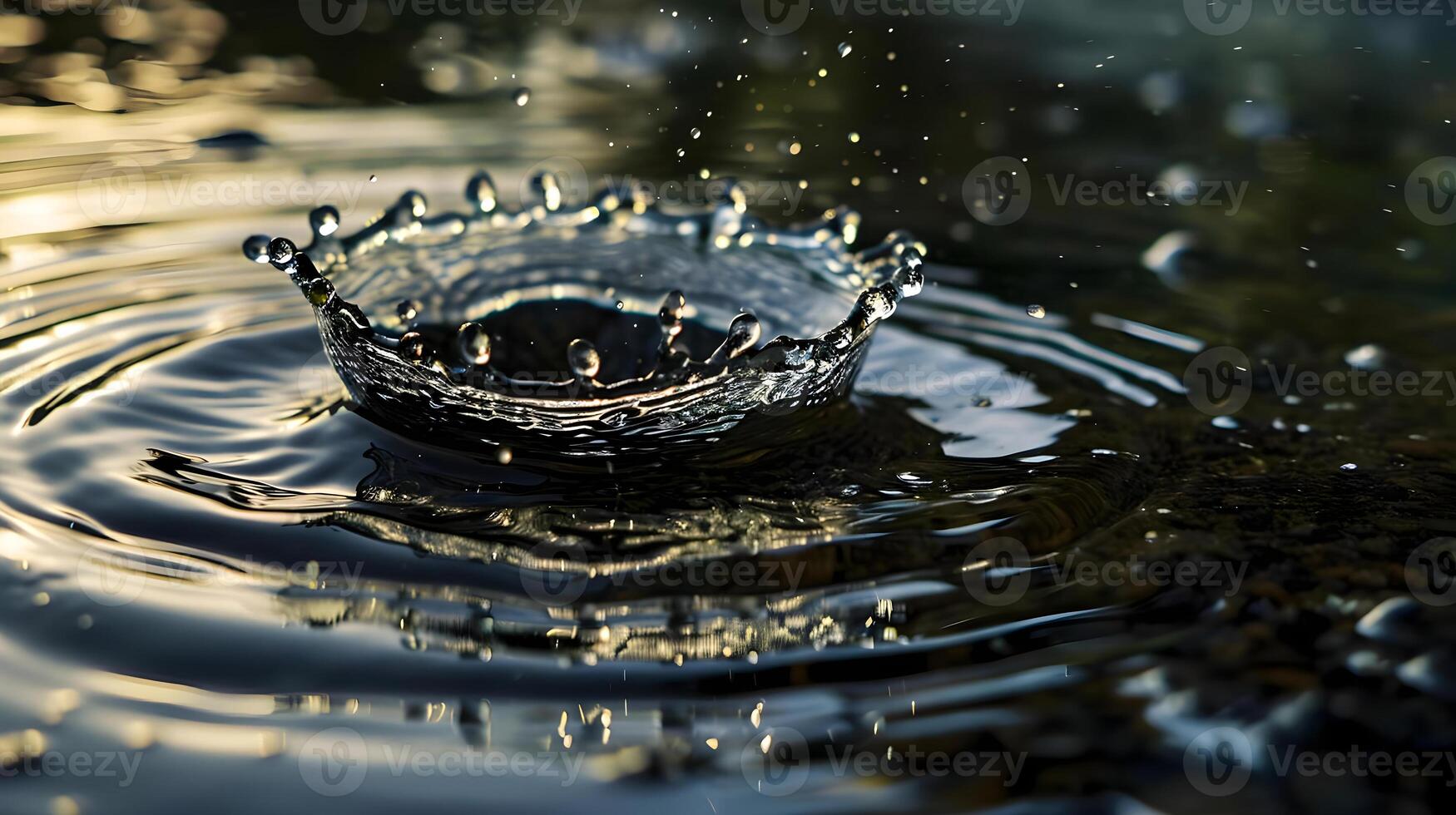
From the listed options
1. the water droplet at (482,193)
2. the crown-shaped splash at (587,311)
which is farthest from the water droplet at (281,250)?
the water droplet at (482,193)

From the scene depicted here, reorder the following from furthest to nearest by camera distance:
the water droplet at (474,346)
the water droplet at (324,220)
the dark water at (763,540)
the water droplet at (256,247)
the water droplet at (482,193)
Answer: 1. the water droplet at (482,193)
2. the water droplet at (324,220)
3. the water droplet at (256,247)
4. the water droplet at (474,346)
5. the dark water at (763,540)

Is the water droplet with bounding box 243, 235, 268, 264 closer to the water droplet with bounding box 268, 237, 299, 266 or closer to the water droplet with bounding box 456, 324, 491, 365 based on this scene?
the water droplet with bounding box 268, 237, 299, 266

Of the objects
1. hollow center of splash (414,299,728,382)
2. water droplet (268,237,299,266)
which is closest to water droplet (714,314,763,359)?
hollow center of splash (414,299,728,382)

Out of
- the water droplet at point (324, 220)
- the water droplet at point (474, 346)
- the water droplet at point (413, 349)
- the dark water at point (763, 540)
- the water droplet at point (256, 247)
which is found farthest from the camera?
the water droplet at point (324, 220)

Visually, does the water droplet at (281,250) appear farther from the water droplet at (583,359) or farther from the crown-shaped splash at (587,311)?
the water droplet at (583,359)

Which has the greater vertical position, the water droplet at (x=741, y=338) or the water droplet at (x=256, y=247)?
the water droplet at (x=256, y=247)

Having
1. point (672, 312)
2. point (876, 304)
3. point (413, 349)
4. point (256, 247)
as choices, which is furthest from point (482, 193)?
point (876, 304)
